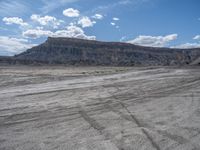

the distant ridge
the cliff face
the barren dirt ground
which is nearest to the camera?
the barren dirt ground

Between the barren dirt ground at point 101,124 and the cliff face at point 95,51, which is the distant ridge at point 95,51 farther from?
the barren dirt ground at point 101,124

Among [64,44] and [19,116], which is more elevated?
[64,44]

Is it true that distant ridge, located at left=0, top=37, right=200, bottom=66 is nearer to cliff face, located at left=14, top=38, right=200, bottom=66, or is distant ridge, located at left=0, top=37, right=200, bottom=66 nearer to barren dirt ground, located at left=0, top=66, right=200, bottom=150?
cliff face, located at left=14, top=38, right=200, bottom=66

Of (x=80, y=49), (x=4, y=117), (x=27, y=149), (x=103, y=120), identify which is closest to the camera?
(x=27, y=149)

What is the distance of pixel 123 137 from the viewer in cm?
503

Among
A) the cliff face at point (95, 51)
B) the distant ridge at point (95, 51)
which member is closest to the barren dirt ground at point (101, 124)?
the distant ridge at point (95, 51)

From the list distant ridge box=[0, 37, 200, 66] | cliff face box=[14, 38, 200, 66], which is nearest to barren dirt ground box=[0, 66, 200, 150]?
distant ridge box=[0, 37, 200, 66]

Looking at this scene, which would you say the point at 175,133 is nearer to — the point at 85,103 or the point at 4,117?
the point at 85,103

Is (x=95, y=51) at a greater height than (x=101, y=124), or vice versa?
(x=95, y=51)

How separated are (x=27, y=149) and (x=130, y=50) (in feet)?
365

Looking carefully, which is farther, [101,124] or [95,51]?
[95,51]

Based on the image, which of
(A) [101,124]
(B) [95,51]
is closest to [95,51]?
(B) [95,51]

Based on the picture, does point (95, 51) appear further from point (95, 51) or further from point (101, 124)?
point (101, 124)

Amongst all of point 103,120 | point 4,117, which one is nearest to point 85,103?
point 103,120
